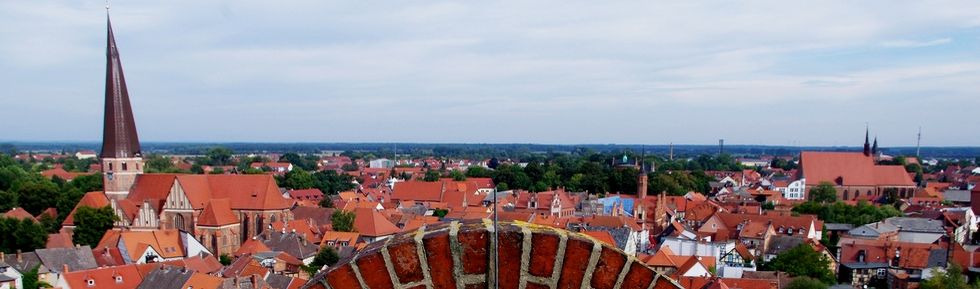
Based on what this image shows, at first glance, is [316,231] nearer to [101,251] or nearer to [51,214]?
[101,251]

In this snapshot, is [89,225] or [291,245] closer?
[291,245]

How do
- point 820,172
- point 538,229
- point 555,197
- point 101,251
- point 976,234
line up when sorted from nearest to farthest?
point 538,229 → point 101,251 → point 976,234 → point 555,197 → point 820,172

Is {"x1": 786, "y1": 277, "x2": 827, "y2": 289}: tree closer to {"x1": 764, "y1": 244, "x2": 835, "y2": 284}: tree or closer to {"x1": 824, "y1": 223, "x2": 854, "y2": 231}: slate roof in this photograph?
{"x1": 764, "y1": 244, "x2": 835, "y2": 284}: tree

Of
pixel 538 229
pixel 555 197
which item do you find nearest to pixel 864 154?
pixel 555 197

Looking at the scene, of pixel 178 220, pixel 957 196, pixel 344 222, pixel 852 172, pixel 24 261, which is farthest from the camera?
pixel 852 172

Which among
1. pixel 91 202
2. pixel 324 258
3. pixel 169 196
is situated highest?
pixel 169 196

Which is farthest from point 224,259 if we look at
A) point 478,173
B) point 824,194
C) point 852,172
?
point 852,172

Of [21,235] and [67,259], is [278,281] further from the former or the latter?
[21,235]
